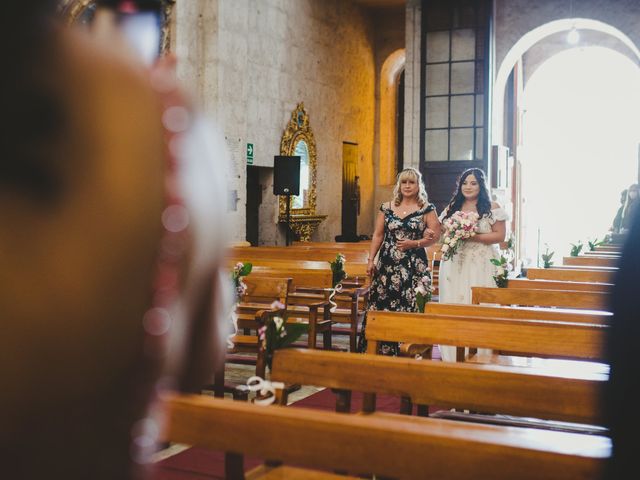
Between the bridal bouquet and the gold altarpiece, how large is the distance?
29.7 ft

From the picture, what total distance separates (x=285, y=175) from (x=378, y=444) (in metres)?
13.1

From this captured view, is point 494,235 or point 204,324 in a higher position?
point 494,235

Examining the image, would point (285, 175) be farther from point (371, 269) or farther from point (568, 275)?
point (568, 275)

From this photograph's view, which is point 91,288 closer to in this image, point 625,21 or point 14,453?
point 14,453

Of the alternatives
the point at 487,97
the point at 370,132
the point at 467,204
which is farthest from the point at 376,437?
the point at 370,132

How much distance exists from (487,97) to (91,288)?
15.3 metres

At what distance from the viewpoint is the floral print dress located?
266 inches

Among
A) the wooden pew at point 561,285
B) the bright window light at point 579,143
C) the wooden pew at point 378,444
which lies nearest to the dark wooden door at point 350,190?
the bright window light at point 579,143

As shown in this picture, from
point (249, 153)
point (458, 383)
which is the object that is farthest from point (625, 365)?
point (249, 153)

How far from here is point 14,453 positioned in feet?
2.78

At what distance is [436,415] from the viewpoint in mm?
3555

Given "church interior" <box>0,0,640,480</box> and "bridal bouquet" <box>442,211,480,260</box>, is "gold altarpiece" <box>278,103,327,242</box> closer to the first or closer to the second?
"church interior" <box>0,0,640,480</box>

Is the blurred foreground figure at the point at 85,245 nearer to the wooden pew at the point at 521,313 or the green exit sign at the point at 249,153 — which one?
the wooden pew at the point at 521,313

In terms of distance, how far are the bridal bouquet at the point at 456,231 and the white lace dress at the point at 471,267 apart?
96 mm
